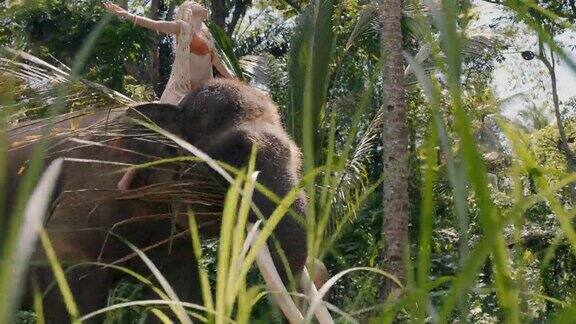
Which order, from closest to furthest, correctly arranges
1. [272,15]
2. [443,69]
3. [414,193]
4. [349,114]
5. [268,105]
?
1. [443,69]
2. [268,105]
3. [349,114]
4. [414,193]
5. [272,15]

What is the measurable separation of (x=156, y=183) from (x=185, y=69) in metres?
0.76

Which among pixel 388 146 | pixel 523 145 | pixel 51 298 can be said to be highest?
pixel 523 145

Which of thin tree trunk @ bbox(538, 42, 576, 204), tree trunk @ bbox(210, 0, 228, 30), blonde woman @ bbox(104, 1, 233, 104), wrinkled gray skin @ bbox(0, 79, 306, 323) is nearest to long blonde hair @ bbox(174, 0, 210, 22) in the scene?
blonde woman @ bbox(104, 1, 233, 104)

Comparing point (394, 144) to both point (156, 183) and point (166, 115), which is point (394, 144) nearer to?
point (166, 115)

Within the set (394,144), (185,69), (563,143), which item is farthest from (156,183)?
(563,143)

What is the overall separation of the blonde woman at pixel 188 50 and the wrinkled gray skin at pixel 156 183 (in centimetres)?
25

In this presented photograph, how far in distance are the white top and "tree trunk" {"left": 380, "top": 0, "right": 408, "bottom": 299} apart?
2.35m

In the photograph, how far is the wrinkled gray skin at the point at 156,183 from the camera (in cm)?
479

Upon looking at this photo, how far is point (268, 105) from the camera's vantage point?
5.29m

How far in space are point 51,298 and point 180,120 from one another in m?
0.99

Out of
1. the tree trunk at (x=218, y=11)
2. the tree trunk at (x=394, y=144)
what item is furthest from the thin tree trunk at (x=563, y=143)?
the tree trunk at (x=218, y=11)

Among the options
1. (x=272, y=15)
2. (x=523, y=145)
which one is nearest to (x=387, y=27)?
(x=523, y=145)

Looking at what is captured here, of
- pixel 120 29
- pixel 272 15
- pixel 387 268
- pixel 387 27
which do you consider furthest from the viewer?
pixel 272 15

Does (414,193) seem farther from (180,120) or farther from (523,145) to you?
(523,145)
